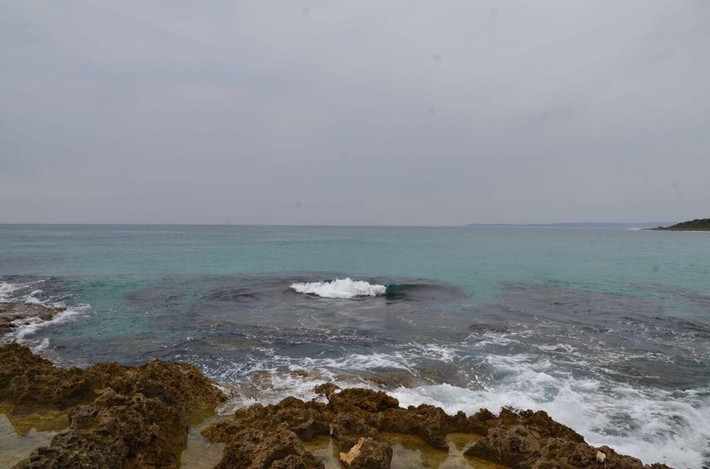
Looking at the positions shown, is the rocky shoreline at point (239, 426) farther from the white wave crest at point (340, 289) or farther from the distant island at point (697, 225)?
the distant island at point (697, 225)

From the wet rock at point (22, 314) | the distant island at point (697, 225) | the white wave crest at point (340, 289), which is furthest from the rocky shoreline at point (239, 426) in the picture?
the distant island at point (697, 225)

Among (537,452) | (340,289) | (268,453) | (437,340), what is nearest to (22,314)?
(340,289)

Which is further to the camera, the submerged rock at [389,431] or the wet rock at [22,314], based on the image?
the wet rock at [22,314]

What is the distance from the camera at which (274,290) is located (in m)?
27.3

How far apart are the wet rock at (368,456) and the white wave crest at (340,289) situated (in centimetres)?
1964

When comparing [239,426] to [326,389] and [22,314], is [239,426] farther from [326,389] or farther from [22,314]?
[22,314]

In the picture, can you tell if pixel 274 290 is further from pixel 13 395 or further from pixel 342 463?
pixel 342 463

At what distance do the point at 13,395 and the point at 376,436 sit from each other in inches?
309

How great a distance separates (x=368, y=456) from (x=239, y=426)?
9.36 feet

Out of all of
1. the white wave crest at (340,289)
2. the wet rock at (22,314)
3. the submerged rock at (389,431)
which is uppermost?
the submerged rock at (389,431)

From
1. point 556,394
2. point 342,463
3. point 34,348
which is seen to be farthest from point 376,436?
point 34,348

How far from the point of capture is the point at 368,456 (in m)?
6.17

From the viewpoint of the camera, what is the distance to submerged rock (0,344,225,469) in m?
5.81

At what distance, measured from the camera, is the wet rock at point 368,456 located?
20.1 ft
